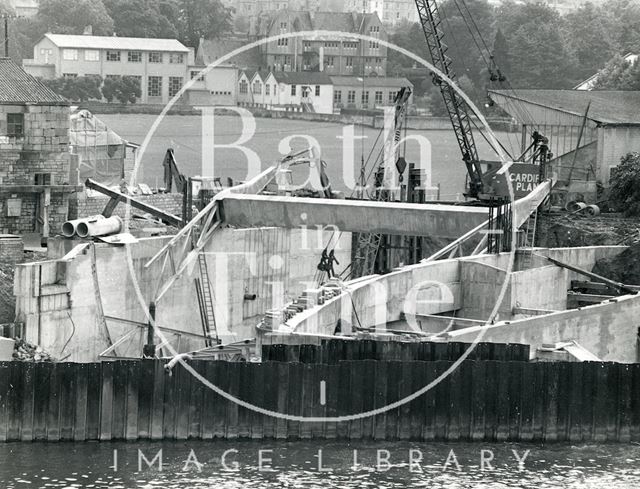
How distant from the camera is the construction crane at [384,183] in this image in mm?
66188

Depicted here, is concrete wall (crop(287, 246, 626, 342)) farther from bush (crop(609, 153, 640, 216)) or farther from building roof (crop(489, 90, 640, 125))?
building roof (crop(489, 90, 640, 125))

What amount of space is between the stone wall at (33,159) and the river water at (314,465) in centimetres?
2873

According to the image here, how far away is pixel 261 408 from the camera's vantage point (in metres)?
42.3

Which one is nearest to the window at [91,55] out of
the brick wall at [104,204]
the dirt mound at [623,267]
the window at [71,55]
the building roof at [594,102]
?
the window at [71,55]

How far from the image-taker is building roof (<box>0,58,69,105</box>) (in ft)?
230

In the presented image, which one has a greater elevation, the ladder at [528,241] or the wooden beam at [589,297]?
the ladder at [528,241]

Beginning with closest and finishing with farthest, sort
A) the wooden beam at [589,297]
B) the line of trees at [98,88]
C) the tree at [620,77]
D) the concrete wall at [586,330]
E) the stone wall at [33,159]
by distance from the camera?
the concrete wall at [586,330] < the wooden beam at [589,297] < the stone wall at [33,159] < the tree at [620,77] < the line of trees at [98,88]

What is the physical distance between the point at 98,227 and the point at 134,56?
481 ft

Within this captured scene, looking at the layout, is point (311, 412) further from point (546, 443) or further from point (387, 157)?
point (387, 157)

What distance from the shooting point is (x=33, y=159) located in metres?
69.8

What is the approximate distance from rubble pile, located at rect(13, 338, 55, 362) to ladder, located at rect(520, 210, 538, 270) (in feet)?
62.7

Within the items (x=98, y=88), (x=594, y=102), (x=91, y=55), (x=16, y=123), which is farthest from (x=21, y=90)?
(x=91, y=55)

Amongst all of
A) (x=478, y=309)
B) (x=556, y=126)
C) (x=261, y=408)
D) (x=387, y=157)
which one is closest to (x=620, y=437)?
(x=261, y=408)

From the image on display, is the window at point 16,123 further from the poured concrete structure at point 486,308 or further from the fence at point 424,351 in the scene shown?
the fence at point 424,351
